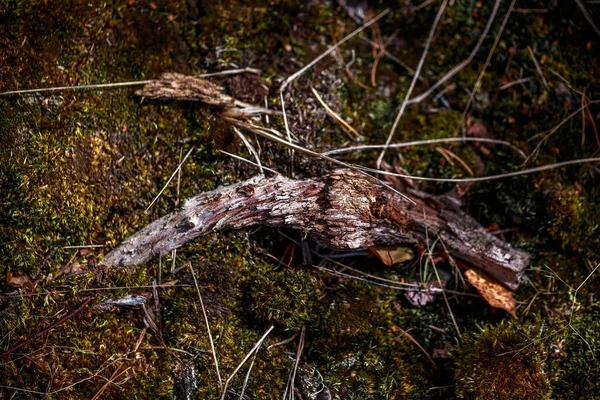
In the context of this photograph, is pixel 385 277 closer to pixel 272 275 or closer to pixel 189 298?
pixel 272 275

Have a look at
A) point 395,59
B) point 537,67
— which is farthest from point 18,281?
point 537,67

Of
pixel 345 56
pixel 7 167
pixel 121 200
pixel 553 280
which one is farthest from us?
pixel 345 56

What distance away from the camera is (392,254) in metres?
3.00

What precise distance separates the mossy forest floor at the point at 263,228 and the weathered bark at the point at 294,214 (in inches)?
4.6

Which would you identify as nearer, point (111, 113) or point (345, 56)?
point (111, 113)

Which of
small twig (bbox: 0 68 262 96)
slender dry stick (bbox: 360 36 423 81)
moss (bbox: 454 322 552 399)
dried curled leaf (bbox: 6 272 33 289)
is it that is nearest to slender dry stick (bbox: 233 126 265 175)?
small twig (bbox: 0 68 262 96)

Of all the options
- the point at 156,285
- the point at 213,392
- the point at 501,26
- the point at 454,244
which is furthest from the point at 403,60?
the point at 213,392

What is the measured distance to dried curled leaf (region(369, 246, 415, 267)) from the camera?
9.71 ft

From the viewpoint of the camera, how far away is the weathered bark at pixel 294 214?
2766mm

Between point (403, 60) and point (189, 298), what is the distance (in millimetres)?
2277

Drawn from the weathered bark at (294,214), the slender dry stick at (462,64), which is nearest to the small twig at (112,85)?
the weathered bark at (294,214)

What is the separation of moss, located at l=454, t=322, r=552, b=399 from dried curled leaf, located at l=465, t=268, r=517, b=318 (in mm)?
151

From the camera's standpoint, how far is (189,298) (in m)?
2.85

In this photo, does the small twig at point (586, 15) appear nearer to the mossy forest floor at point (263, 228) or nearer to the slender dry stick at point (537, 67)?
the mossy forest floor at point (263, 228)
